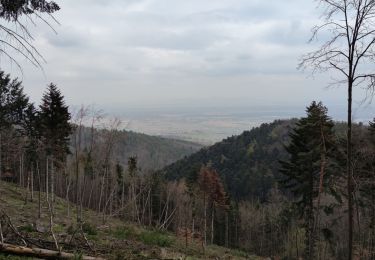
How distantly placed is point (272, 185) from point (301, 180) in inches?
3825

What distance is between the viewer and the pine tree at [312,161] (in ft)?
88.6

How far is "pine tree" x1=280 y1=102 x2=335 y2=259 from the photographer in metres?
27.0

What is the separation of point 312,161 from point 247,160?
122 meters

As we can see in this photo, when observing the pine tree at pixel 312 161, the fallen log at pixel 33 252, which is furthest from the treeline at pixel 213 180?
the fallen log at pixel 33 252

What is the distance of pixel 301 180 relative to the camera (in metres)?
29.8

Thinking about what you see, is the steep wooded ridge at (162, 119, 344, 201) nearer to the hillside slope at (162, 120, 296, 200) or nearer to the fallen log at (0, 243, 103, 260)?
the hillside slope at (162, 120, 296, 200)

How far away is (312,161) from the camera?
2884cm

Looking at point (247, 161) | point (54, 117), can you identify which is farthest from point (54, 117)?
point (247, 161)

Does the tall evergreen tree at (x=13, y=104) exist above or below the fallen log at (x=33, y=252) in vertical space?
above

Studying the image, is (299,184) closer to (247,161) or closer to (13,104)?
(13,104)

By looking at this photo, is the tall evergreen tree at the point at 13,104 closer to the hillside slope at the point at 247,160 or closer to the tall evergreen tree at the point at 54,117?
the tall evergreen tree at the point at 54,117

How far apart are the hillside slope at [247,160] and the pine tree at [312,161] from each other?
82917 mm

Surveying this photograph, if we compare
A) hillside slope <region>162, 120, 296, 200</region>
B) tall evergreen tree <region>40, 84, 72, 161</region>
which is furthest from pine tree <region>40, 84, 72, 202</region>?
hillside slope <region>162, 120, 296, 200</region>

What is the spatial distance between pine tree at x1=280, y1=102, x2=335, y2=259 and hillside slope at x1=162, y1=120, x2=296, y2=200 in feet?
272
